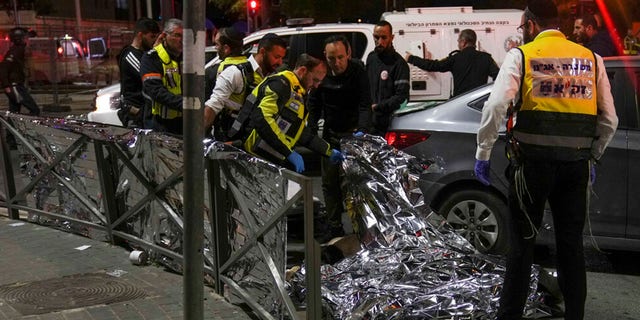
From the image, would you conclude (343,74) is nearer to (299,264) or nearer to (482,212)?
(482,212)

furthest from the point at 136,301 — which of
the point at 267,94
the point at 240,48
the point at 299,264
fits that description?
the point at 240,48

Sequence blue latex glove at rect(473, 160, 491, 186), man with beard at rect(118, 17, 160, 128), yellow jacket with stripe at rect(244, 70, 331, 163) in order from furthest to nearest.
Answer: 1. man with beard at rect(118, 17, 160, 128)
2. yellow jacket with stripe at rect(244, 70, 331, 163)
3. blue latex glove at rect(473, 160, 491, 186)

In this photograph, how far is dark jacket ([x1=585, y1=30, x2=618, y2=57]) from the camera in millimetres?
8719

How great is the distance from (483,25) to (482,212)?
488 centimetres

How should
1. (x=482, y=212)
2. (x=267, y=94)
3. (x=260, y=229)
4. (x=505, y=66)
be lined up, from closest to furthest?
(x=505, y=66), (x=260, y=229), (x=267, y=94), (x=482, y=212)

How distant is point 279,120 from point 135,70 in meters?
2.30

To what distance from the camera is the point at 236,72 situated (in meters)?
6.05

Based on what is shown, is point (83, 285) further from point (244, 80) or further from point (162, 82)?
point (244, 80)

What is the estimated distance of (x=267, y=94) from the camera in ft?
17.4

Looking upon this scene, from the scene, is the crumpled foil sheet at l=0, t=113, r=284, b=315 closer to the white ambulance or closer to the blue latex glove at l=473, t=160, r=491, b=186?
the blue latex glove at l=473, t=160, r=491, b=186

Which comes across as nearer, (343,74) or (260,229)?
(260,229)

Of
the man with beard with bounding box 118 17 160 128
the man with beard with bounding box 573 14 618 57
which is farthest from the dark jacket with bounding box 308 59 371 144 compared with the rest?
the man with beard with bounding box 573 14 618 57

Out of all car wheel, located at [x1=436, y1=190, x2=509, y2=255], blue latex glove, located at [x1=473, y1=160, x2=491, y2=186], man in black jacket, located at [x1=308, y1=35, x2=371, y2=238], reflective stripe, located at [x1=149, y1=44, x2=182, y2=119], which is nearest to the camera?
blue latex glove, located at [x1=473, y1=160, x2=491, y2=186]

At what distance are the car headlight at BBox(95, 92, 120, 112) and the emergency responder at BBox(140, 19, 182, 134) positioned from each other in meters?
3.87
